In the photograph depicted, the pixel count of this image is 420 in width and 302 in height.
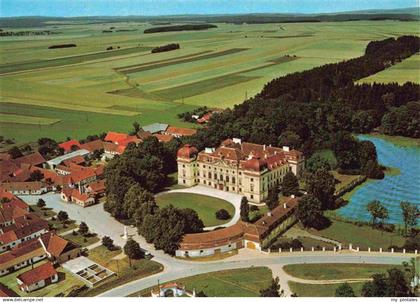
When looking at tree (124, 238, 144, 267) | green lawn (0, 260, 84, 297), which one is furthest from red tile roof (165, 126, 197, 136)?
green lawn (0, 260, 84, 297)

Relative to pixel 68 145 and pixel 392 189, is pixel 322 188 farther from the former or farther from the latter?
pixel 68 145

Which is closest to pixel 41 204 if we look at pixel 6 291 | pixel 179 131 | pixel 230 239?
pixel 6 291

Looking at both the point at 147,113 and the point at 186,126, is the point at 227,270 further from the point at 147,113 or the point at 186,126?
the point at 147,113

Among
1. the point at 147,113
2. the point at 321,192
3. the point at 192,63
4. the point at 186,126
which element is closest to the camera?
the point at 321,192

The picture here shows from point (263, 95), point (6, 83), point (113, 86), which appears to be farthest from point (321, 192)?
point (6, 83)

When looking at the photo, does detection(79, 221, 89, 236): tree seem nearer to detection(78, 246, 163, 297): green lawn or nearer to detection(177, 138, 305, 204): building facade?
detection(78, 246, 163, 297): green lawn

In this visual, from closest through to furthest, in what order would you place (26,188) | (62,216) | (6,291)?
(6,291), (62,216), (26,188)
